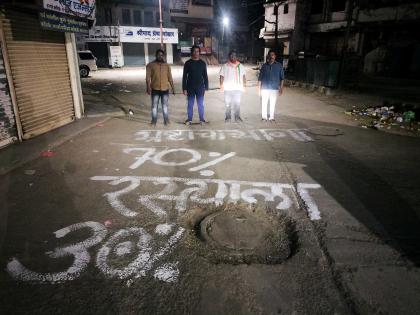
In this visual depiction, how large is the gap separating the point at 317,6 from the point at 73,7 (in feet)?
99.8

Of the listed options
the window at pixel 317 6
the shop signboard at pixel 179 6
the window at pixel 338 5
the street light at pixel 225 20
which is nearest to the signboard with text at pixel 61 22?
the window at pixel 338 5

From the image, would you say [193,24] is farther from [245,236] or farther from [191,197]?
[245,236]

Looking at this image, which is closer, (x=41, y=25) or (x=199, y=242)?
(x=199, y=242)

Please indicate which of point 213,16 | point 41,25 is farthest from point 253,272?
point 213,16

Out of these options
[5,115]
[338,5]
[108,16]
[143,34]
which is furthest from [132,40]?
[5,115]

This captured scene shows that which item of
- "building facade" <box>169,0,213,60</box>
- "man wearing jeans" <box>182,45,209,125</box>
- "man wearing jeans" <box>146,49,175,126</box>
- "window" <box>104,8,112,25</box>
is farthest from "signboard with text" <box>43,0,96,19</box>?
"building facade" <box>169,0,213,60</box>

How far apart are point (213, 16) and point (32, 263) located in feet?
166

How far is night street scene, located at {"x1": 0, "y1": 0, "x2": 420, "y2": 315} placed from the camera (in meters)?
2.66

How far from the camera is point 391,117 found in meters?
9.43

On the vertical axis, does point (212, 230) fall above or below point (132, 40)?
below

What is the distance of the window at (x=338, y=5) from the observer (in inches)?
1146

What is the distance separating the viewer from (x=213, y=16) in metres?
47.9

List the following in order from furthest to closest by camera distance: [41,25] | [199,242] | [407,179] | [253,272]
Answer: [41,25], [407,179], [199,242], [253,272]

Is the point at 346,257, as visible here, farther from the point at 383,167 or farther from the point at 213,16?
the point at 213,16
